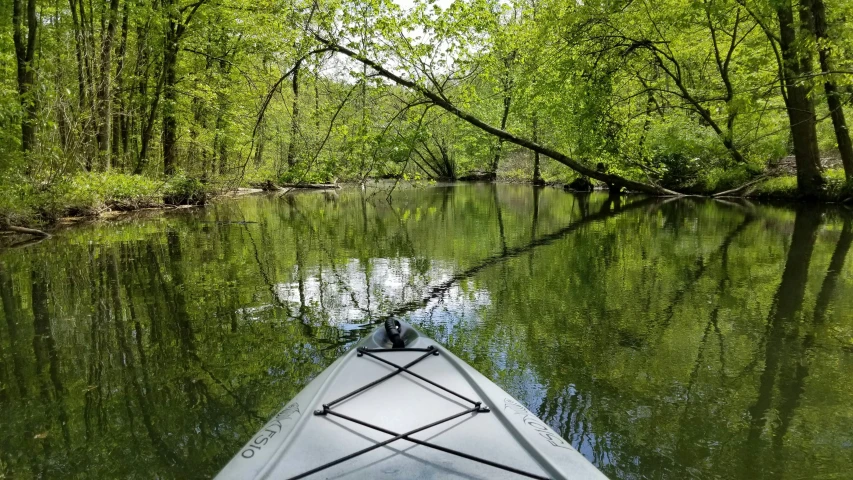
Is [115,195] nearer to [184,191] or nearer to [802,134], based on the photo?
[184,191]

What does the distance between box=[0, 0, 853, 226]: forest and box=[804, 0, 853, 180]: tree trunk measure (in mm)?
62

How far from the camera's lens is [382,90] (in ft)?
28.0

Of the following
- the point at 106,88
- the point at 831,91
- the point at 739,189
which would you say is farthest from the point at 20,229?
the point at 739,189

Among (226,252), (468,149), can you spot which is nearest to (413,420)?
(226,252)

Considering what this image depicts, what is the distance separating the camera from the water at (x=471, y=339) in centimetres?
264

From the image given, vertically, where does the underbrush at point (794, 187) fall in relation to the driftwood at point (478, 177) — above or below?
below

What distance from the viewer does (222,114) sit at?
1664cm

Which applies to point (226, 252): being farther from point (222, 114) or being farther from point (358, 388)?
point (222, 114)

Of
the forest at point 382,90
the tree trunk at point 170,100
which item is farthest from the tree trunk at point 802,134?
the tree trunk at point 170,100

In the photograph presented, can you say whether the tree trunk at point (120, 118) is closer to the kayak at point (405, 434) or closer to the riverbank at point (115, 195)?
the riverbank at point (115, 195)

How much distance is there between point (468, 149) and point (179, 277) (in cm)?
2685

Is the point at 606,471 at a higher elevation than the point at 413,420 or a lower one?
lower

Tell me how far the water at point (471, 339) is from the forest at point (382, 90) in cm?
215

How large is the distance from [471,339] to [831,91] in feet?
36.6
